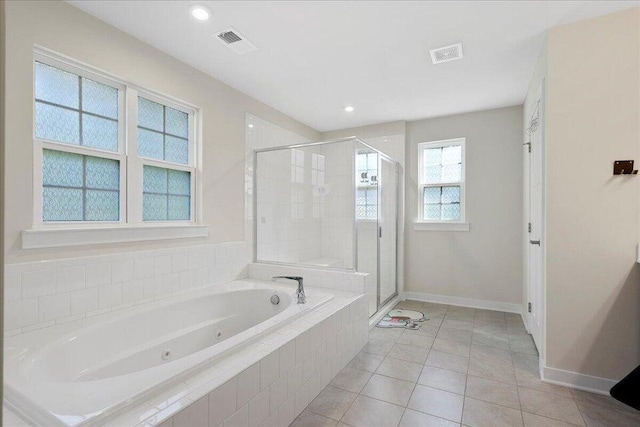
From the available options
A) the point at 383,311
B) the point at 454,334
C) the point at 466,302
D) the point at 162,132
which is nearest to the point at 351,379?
the point at 454,334

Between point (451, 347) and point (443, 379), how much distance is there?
1.87ft

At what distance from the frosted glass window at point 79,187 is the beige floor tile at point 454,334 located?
2.91 m

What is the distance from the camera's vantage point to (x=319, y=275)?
2941mm

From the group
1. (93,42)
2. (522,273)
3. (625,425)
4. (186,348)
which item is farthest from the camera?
(522,273)

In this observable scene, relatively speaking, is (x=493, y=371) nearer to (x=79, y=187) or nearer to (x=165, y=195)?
(x=165, y=195)

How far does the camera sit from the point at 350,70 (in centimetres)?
272

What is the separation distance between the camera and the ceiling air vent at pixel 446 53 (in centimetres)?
232

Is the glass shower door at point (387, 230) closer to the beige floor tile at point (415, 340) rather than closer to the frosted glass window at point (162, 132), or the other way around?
the beige floor tile at point (415, 340)

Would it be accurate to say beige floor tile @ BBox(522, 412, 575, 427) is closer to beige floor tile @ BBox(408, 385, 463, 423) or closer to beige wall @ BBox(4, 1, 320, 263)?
beige floor tile @ BBox(408, 385, 463, 423)

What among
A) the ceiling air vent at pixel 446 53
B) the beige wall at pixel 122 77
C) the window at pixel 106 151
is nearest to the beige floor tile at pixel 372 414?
the beige wall at pixel 122 77

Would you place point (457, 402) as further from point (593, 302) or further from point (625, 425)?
point (593, 302)

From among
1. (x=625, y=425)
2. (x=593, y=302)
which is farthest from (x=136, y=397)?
(x=593, y=302)

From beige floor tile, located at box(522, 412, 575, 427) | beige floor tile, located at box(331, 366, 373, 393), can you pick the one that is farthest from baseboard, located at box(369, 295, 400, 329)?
beige floor tile, located at box(522, 412, 575, 427)

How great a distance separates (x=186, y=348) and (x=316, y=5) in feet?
8.11
